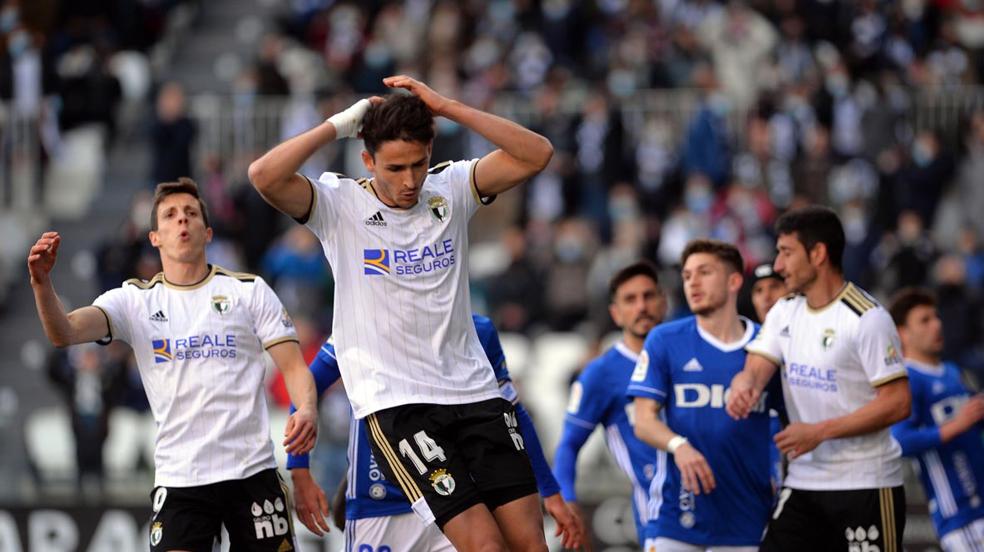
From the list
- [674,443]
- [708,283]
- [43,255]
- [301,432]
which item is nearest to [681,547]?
[674,443]

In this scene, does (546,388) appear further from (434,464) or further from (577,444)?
(434,464)

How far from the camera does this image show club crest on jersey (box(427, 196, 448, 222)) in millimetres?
8719

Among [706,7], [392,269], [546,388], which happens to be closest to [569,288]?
[546,388]

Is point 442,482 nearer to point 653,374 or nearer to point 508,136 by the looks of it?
point 508,136

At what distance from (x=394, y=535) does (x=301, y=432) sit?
1721mm

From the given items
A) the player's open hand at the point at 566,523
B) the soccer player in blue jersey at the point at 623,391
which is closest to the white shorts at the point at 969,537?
the soccer player in blue jersey at the point at 623,391

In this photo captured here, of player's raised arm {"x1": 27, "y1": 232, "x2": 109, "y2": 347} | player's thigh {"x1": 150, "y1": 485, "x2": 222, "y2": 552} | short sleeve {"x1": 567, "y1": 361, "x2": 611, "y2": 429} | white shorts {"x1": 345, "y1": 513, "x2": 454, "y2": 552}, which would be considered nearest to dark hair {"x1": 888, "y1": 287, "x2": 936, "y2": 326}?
short sleeve {"x1": 567, "y1": 361, "x2": 611, "y2": 429}

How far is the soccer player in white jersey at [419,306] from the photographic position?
832cm

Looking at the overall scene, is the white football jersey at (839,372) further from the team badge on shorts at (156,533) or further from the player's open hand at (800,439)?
the team badge on shorts at (156,533)

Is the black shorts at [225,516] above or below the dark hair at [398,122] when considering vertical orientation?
below

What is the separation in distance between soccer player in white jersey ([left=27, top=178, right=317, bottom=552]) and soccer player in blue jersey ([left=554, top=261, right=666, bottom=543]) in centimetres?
248

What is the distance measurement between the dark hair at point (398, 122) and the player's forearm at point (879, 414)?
3.00m

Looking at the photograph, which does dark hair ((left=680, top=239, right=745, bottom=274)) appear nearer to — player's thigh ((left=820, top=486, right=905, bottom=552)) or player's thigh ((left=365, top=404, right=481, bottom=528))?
player's thigh ((left=820, top=486, right=905, bottom=552))

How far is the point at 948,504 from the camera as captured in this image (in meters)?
12.0
